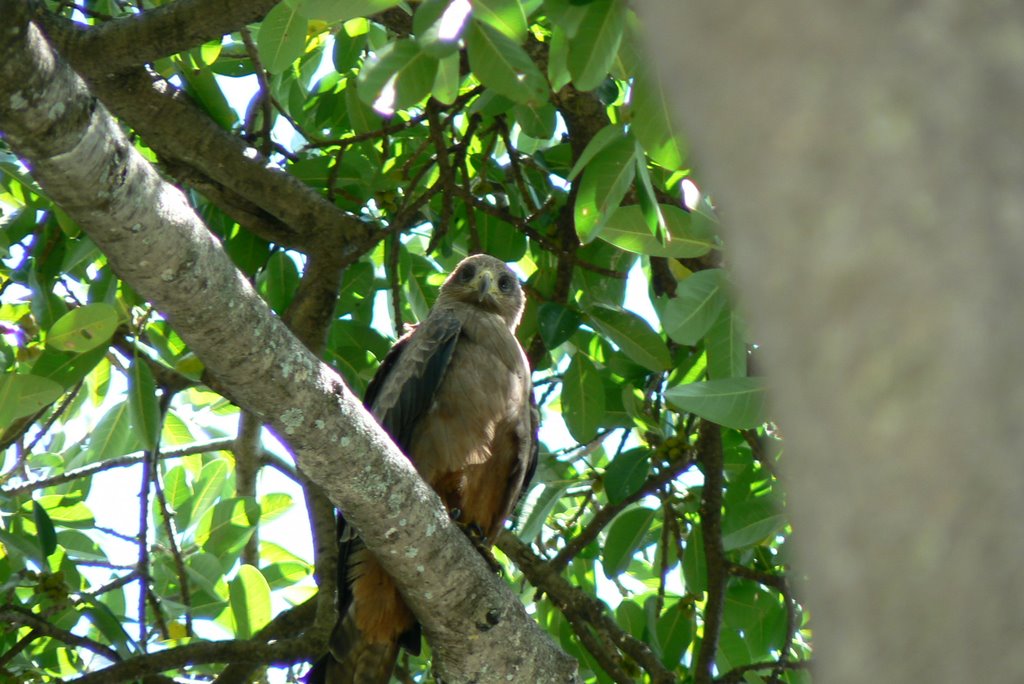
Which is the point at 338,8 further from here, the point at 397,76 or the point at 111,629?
the point at 111,629

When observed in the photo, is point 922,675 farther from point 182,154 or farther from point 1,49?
point 182,154

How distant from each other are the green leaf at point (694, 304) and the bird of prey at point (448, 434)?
1.30m

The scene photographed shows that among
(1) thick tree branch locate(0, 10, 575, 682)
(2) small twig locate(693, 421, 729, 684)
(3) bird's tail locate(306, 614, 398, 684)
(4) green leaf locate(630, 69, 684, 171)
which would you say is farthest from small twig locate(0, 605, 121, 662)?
(4) green leaf locate(630, 69, 684, 171)

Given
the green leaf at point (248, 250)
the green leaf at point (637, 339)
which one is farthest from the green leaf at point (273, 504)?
the green leaf at point (637, 339)

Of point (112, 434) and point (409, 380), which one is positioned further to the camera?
point (112, 434)

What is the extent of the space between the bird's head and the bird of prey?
0.38 m

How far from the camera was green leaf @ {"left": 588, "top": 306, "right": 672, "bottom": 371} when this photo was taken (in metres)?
4.02

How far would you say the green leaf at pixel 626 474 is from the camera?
14.2ft

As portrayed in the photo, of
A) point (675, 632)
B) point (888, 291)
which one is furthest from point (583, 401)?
point (888, 291)

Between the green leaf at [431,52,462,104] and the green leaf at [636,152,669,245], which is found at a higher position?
the green leaf at [431,52,462,104]

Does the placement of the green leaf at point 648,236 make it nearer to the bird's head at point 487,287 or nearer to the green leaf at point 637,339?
the green leaf at point 637,339

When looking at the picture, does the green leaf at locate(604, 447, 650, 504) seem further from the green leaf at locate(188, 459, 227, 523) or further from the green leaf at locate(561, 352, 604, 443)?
the green leaf at locate(188, 459, 227, 523)

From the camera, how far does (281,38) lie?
127 inches

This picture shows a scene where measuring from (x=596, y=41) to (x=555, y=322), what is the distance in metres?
1.62
